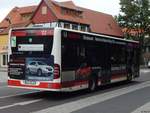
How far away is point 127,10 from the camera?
3430 inches

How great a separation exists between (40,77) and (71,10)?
61.7 m

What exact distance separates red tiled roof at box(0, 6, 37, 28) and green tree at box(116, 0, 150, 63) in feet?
59.0

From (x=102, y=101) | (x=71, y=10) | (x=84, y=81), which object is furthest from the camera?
(x=71, y=10)

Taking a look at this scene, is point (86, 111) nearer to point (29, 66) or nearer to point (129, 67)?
point (29, 66)

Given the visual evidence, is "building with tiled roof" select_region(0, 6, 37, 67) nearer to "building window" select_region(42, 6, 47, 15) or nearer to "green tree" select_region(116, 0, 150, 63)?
"building window" select_region(42, 6, 47, 15)

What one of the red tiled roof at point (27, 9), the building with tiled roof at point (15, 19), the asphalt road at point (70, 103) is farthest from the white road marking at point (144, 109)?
the red tiled roof at point (27, 9)

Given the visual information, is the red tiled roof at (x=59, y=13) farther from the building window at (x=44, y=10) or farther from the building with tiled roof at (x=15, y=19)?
the building with tiled roof at (x=15, y=19)

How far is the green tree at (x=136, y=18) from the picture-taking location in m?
86.6

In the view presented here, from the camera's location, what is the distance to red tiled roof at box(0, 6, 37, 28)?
80562mm

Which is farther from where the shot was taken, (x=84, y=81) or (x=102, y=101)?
(x=84, y=81)

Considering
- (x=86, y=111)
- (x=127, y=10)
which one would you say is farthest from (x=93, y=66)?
(x=127, y=10)

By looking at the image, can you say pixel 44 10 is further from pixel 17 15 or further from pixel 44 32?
pixel 44 32

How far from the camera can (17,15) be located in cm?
8469

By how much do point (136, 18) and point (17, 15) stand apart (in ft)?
75.6
